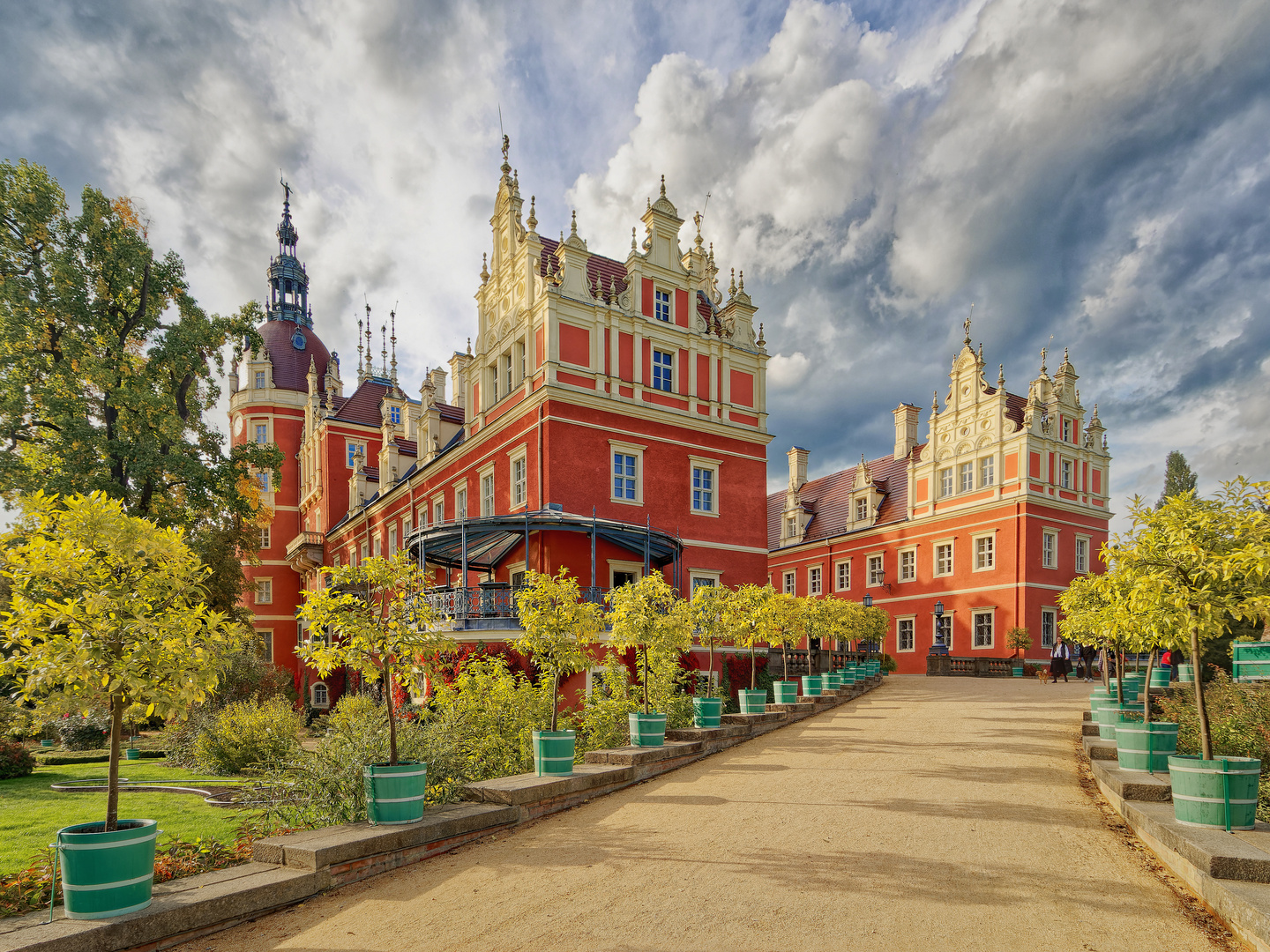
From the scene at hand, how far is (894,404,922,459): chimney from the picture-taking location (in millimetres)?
41438

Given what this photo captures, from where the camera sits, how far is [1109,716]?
1150 cm

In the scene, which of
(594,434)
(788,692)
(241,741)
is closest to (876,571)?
(594,434)

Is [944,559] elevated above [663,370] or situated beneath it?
situated beneath

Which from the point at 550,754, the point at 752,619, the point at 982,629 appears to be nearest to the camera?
the point at 550,754

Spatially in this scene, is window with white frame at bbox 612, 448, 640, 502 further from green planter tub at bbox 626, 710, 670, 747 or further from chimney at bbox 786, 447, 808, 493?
chimney at bbox 786, 447, 808, 493

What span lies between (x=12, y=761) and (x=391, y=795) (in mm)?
12922

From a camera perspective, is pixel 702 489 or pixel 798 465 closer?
pixel 702 489

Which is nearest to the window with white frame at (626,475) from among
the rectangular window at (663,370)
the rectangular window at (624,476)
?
the rectangular window at (624,476)

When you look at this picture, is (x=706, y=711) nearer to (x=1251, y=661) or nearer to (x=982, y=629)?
(x=1251, y=661)

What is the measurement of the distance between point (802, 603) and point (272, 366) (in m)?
41.6

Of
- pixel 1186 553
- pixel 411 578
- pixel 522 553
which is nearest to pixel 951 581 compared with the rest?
pixel 522 553

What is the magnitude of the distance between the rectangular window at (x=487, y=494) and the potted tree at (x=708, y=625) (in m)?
12.6

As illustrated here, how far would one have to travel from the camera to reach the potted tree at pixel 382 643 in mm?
7055

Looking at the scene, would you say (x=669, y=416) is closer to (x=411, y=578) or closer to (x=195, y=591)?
(x=411, y=578)
